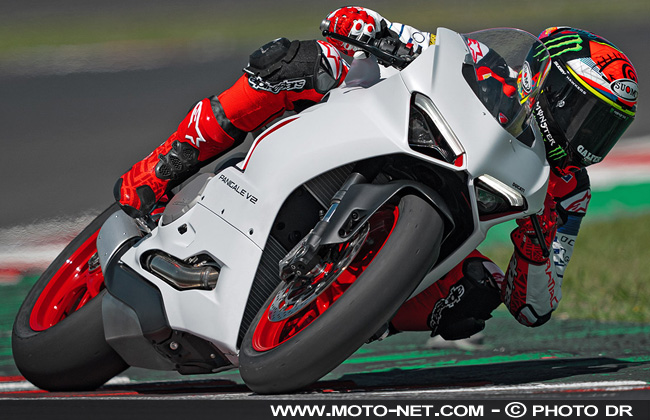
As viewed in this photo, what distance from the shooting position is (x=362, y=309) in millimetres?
2934

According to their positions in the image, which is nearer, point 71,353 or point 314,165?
point 314,165

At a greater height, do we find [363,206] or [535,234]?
[363,206]

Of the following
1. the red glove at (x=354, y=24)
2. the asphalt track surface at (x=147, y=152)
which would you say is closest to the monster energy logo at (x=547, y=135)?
the red glove at (x=354, y=24)

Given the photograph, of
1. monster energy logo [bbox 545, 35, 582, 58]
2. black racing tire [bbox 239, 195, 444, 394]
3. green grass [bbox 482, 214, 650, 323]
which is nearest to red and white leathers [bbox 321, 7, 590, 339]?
monster energy logo [bbox 545, 35, 582, 58]

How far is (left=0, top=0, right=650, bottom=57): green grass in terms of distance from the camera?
11.2 meters

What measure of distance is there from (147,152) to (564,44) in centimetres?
553

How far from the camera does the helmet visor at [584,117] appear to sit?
12.1 ft

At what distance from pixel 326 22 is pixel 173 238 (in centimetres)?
89

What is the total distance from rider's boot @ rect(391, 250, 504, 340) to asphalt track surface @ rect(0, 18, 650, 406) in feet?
0.71

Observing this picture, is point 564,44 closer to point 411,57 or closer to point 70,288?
point 411,57

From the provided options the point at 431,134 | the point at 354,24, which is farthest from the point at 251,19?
the point at 431,134

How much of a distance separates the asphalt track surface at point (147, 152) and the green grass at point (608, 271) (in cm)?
43

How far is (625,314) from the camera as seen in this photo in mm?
5750
